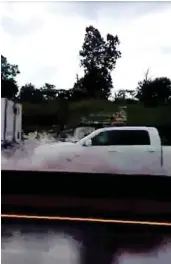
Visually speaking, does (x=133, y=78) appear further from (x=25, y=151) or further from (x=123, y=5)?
(x=25, y=151)

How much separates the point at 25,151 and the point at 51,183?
21 centimetres

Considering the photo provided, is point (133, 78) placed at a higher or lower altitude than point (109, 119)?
higher

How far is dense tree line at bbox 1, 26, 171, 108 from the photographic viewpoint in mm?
2402

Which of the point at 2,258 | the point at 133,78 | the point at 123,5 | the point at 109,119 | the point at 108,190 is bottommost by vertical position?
the point at 2,258

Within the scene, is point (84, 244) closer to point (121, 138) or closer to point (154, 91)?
point (121, 138)

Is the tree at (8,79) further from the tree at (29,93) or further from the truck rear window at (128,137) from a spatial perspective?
the truck rear window at (128,137)

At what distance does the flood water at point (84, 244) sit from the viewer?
7.68 ft

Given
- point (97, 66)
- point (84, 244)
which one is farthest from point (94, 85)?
point (84, 244)

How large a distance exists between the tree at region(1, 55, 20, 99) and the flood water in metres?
0.66

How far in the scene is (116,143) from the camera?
2408 mm

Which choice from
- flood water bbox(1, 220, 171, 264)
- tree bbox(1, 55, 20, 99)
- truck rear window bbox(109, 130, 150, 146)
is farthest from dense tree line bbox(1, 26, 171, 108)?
flood water bbox(1, 220, 171, 264)

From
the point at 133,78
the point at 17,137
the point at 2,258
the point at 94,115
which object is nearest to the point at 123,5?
the point at 133,78

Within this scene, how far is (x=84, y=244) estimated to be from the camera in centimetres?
239

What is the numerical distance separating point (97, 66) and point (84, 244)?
35.6 inches
